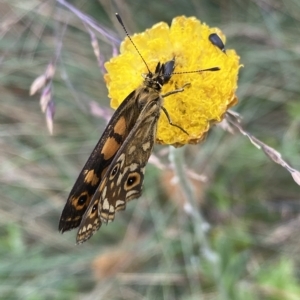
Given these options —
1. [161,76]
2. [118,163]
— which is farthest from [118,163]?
[161,76]

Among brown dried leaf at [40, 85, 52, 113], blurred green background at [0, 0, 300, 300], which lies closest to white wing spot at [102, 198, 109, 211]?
brown dried leaf at [40, 85, 52, 113]

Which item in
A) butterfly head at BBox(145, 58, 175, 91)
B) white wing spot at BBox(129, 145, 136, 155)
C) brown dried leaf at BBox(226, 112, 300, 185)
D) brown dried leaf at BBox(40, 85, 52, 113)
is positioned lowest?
brown dried leaf at BBox(40, 85, 52, 113)

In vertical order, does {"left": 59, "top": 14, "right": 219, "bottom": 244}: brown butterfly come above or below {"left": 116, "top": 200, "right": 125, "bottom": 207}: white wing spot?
above

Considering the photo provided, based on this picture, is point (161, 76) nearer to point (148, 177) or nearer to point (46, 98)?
point (46, 98)

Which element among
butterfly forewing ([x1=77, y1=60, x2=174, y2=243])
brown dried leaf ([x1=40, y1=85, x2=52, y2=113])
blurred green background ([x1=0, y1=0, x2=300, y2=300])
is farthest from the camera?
blurred green background ([x1=0, y1=0, x2=300, y2=300])

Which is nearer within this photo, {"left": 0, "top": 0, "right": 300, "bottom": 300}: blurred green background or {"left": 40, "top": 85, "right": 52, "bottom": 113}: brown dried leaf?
{"left": 40, "top": 85, "right": 52, "bottom": 113}: brown dried leaf

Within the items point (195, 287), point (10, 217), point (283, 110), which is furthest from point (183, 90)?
point (10, 217)

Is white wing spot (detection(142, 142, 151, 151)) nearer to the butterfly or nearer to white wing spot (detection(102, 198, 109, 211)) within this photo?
the butterfly
